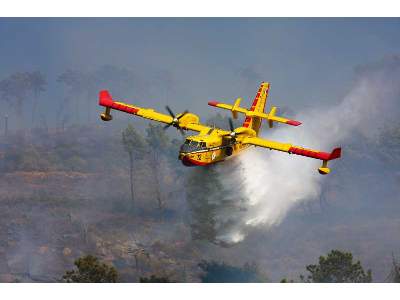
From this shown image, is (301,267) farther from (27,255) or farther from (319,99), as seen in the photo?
(319,99)

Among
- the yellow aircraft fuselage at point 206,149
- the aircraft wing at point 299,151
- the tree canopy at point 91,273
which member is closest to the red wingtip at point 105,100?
the yellow aircraft fuselage at point 206,149

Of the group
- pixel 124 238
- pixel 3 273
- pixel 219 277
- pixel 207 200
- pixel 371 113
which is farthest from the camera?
pixel 371 113

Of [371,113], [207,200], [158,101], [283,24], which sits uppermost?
[283,24]

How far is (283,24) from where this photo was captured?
199125mm

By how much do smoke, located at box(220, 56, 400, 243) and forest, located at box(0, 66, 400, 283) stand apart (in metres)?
2.18

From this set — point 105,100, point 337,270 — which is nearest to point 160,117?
point 105,100

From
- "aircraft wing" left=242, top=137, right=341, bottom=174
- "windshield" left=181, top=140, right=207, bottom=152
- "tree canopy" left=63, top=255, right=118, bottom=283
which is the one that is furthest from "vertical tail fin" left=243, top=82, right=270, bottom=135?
"tree canopy" left=63, top=255, right=118, bottom=283

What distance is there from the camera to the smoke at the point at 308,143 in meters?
93.4

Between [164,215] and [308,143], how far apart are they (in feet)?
88.5

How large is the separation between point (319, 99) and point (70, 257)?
76.2 m

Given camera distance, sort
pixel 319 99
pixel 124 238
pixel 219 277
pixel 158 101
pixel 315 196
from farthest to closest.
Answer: pixel 158 101
pixel 319 99
pixel 315 196
pixel 124 238
pixel 219 277

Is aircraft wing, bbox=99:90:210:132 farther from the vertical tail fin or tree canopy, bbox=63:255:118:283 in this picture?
tree canopy, bbox=63:255:118:283

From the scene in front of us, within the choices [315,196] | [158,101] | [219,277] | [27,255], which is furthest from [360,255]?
[158,101]

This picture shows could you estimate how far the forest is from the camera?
103875 mm
